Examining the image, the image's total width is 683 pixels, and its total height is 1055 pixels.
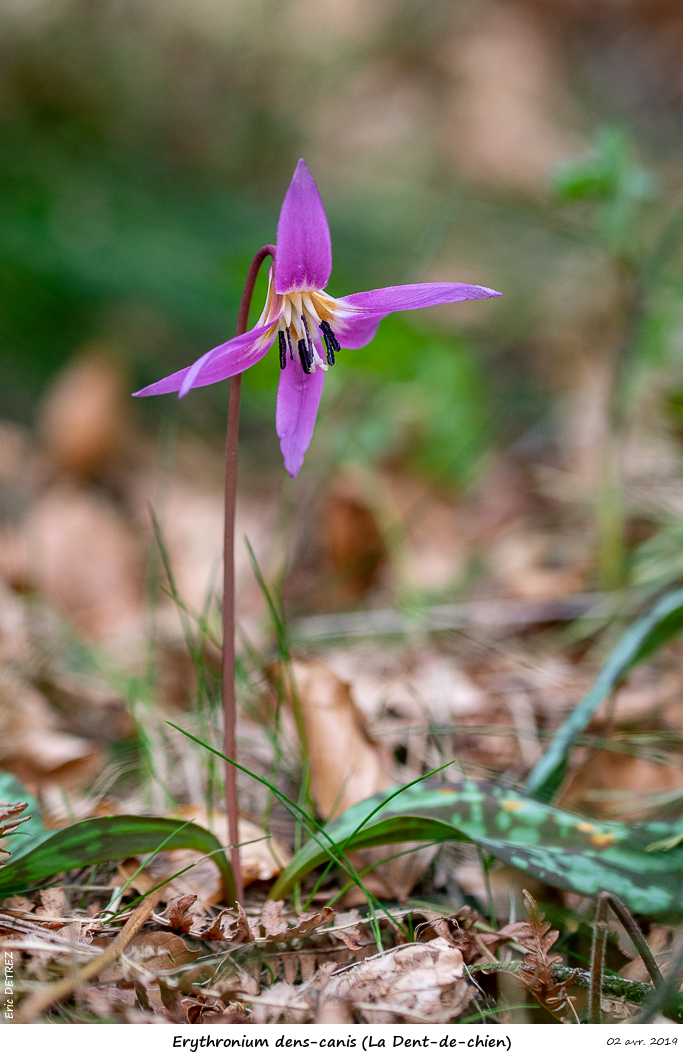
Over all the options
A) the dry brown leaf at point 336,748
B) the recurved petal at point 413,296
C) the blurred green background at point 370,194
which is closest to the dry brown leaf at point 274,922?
the dry brown leaf at point 336,748

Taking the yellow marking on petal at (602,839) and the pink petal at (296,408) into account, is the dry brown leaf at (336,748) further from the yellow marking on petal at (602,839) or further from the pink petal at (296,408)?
the pink petal at (296,408)

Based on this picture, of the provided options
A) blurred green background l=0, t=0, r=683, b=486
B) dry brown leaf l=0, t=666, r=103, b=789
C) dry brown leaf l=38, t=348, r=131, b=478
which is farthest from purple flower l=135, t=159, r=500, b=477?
dry brown leaf l=38, t=348, r=131, b=478

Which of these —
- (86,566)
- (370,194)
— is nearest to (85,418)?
(86,566)

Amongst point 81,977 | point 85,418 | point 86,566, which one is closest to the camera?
point 81,977

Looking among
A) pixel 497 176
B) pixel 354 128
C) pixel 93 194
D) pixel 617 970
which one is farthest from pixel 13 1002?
pixel 354 128

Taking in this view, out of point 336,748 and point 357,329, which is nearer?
point 357,329

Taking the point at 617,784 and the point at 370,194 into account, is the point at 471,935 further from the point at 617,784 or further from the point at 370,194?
the point at 370,194

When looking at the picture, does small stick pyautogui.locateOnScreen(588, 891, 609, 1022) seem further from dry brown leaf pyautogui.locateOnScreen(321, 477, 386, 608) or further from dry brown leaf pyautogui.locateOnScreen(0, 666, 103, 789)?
dry brown leaf pyautogui.locateOnScreen(321, 477, 386, 608)
